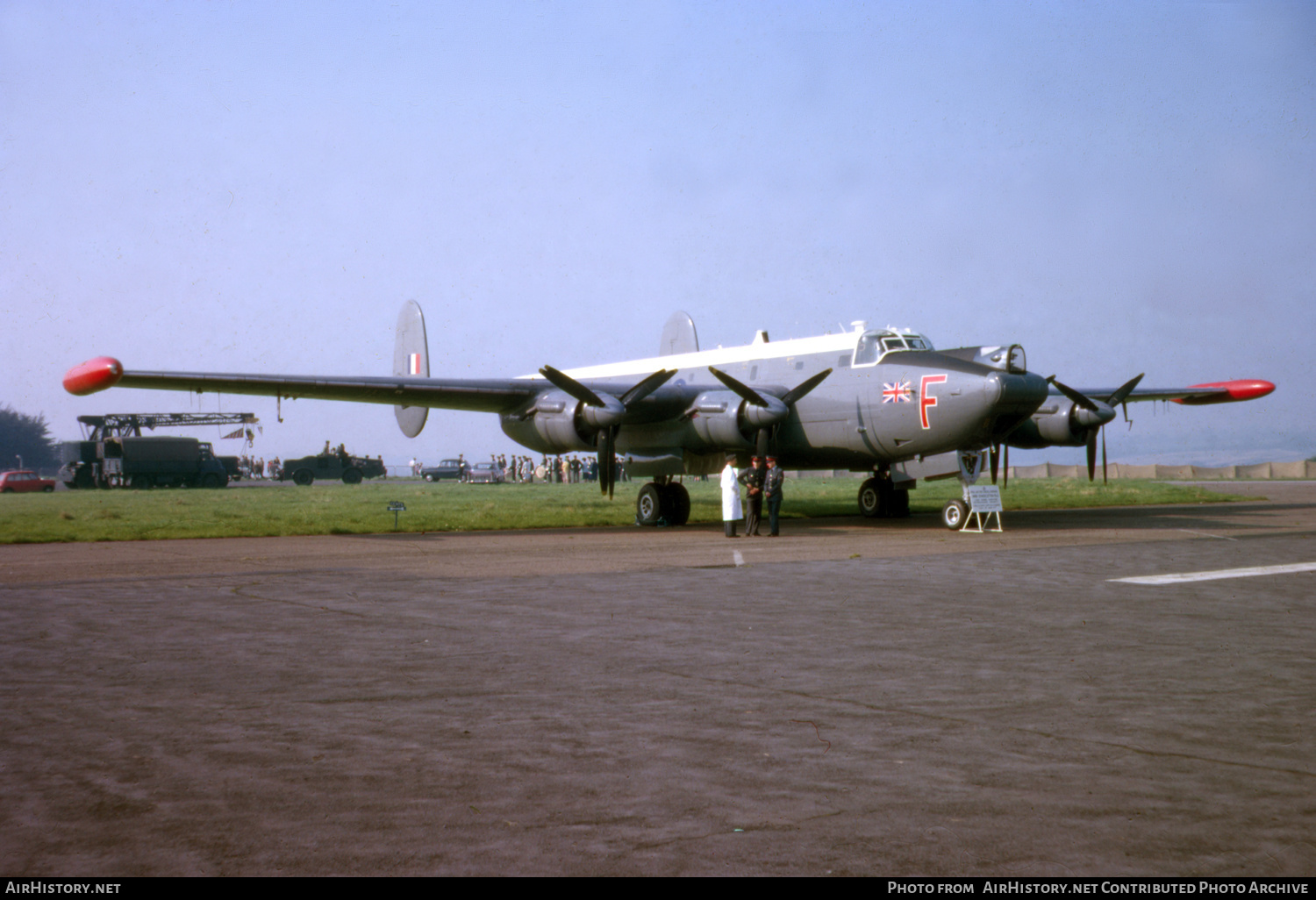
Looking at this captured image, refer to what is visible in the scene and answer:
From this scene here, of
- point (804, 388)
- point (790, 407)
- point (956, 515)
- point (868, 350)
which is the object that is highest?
point (868, 350)

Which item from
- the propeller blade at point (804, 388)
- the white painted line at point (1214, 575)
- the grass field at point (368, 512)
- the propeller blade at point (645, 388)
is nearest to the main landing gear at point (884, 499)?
the grass field at point (368, 512)

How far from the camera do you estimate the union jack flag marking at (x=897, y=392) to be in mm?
20844

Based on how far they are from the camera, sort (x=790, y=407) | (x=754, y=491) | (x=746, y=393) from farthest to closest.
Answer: (x=790, y=407) → (x=746, y=393) → (x=754, y=491)

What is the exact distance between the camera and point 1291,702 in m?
5.78

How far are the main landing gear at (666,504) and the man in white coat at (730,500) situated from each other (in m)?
3.84

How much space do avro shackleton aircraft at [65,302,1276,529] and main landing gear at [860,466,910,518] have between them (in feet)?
0.11

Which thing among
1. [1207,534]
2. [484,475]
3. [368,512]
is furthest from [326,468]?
[1207,534]

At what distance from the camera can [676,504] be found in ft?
81.5

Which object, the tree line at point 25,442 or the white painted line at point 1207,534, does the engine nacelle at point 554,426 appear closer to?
the white painted line at point 1207,534

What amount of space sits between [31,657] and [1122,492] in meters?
38.4

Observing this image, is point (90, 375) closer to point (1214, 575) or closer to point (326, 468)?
point (1214, 575)

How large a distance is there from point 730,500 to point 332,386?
8716 mm
